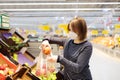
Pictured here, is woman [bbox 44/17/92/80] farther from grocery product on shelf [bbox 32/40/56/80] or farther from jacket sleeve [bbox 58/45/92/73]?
grocery product on shelf [bbox 32/40/56/80]

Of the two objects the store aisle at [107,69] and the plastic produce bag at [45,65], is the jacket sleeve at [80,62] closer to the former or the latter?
the plastic produce bag at [45,65]

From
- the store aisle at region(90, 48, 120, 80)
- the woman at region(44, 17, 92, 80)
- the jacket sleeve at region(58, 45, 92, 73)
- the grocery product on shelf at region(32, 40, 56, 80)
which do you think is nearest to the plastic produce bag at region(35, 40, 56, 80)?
the grocery product on shelf at region(32, 40, 56, 80)

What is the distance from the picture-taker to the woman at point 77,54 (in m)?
2.38

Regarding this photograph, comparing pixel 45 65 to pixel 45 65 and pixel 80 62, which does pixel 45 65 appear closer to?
pixel 45 65

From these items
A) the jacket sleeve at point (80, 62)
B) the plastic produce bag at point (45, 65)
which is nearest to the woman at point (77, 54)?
the jacket sleeve at point (80, 62)

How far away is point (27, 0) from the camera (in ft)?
38.6

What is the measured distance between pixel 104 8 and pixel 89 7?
1302mm

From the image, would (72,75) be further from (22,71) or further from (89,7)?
(89,7)

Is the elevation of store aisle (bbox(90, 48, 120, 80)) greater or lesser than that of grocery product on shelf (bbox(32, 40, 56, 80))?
lesser

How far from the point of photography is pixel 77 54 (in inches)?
96.1

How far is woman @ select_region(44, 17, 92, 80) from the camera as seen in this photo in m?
2.38

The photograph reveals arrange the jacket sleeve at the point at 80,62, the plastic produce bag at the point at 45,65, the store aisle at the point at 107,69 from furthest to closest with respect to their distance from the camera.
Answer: the store aisle at the point at 107,69 < the plastic produce bag at the point at 45,65 < the jacket sleeve at the point at 80,62

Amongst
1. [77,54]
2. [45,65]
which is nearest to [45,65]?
[45,65]

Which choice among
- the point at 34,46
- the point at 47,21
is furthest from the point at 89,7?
the point at 34,46
